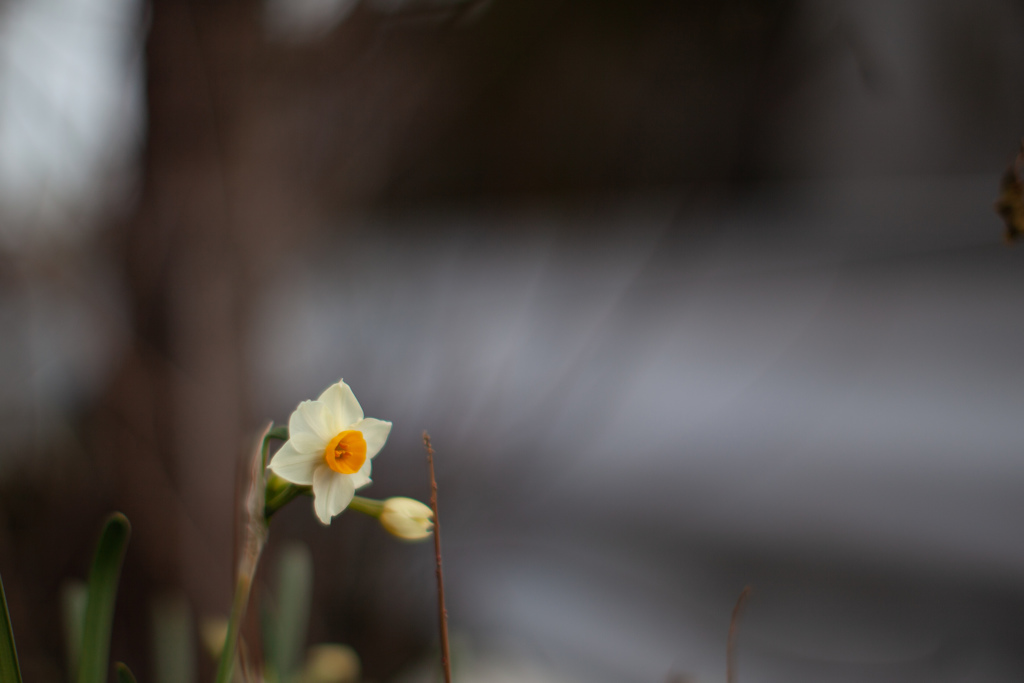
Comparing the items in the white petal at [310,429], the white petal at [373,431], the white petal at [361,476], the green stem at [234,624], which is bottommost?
the green stem at [234,624]

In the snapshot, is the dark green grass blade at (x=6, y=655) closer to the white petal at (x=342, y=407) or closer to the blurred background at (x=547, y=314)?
the white petal at (x=342, y=407)

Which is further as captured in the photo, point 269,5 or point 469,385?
point 469,385

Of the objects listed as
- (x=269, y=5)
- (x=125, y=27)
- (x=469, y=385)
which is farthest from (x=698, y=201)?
(x=125, y=27)

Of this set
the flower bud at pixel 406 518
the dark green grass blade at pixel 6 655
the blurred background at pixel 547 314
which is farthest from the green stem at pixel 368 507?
the blurred background at pixel 547 314

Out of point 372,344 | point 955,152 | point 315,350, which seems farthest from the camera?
point 955,152

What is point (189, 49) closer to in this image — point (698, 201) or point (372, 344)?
point (372, 344)
